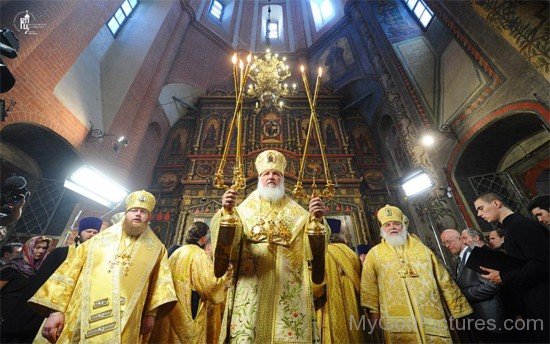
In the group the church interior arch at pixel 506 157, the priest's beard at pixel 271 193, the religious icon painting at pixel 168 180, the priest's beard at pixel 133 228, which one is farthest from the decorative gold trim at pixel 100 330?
the religious icon painting at pixel 168 180

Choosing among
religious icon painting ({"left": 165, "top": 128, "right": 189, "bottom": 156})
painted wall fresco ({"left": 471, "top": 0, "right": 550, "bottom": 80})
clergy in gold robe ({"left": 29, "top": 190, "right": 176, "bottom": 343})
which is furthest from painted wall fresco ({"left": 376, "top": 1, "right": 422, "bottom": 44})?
clergy in gold robe ({"left": 29, "top": 190, "right": 176, "bottom": 343})

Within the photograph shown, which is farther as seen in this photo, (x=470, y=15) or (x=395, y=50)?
(x=395, y=50)

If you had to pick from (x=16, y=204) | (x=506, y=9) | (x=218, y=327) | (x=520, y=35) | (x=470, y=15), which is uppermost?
(x=470, y=15)

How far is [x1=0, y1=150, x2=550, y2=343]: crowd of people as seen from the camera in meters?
2.02

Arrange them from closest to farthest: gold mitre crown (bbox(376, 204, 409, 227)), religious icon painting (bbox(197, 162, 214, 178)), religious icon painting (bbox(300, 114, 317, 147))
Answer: gold mitre crown (bbox(376, 204, 409, 227))
religious icon painting (bbox(197, 162, 214, 178))
religious icon painting (bbox(300, 114, 317, 147))

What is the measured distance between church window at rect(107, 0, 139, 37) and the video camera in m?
7.94

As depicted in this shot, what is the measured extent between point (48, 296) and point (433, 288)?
4157mm

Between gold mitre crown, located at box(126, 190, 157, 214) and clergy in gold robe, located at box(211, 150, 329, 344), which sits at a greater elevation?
gold mitre crown, located at box(126, 190, 157, 214)

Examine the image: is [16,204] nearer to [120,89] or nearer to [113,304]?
[113,304]

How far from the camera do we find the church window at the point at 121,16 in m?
8.99

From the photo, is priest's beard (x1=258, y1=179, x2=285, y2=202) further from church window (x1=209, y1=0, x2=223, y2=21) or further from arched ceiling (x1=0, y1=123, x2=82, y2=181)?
church window (x1=209, y1=0, x2=223, y2=21)

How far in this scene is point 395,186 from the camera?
10055mm

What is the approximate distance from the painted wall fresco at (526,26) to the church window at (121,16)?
11.4 metres

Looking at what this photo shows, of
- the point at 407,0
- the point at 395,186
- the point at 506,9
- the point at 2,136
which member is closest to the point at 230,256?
the point at 2,136
